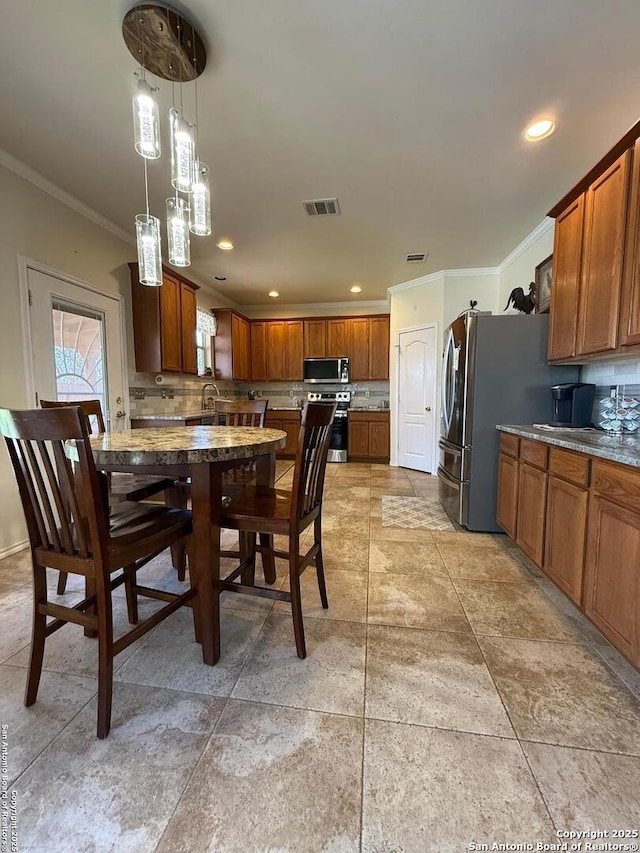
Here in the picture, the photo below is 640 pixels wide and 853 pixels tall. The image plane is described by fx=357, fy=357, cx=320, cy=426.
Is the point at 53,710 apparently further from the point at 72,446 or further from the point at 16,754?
the point at 72,446

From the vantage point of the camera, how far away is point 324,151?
2293 millimetres

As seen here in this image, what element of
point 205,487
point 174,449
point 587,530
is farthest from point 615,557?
point 174,449

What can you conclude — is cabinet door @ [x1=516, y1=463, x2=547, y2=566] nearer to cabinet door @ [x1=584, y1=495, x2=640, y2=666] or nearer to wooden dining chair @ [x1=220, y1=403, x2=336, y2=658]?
cabinet door @ [x1=584, y1=495, x2=640, y2=666]

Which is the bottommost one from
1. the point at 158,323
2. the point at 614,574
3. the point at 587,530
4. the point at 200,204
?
the point at 614,574

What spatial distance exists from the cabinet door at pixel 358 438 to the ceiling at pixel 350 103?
2979 mm

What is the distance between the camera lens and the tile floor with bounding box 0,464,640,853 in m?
0.91

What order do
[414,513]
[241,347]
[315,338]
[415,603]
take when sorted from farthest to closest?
[315,338]
[241,347]
[414,513]
[415,603]

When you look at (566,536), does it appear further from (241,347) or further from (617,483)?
(241,347)

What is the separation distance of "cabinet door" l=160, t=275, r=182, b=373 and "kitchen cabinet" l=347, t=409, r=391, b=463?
2.77 metres

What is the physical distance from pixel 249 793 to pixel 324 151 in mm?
3072

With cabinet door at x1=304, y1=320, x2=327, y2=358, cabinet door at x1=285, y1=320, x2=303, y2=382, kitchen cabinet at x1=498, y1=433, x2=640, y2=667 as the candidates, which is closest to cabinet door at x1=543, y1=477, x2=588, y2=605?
kitchen cabinet at x1=498, y1=433, x2=640, y2=667

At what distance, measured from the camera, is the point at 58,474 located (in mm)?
1119

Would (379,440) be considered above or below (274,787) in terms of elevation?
above

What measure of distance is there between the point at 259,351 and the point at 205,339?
1132 mm
